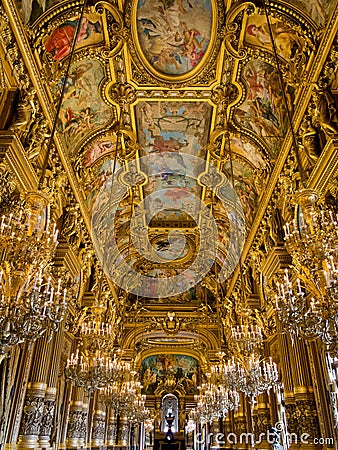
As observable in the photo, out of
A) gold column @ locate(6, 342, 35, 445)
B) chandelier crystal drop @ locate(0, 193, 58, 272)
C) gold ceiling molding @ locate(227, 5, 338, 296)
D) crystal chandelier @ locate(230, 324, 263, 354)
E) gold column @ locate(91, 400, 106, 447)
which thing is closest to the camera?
chandelier crystal drop @ locate(0, 193, 58, 272)

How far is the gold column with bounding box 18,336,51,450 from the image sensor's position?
8.40 m

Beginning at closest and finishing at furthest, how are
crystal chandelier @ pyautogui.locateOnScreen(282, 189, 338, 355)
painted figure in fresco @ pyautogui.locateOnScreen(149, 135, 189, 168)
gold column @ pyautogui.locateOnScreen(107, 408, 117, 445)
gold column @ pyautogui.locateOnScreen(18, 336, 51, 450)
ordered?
crystal chandelier @ pyautogui.locateOnScreen(282, 189, 338, 355) → gold column @ pyautogui.locateOnScreen(18, 336, 51, 450) → painted figure in fresco @ pyautogui.locateOnScreen(149, 135, 189, 168) → gold column @ pyautogui.locateOnScreen(107, 408, 117, 445)

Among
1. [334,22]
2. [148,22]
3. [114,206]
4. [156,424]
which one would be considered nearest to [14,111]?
[148,22]

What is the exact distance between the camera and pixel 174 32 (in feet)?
31.3

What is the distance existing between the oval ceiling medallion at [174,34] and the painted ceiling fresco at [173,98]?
0.03m

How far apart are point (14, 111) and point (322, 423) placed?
29.5 feet

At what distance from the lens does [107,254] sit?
57.9 ft

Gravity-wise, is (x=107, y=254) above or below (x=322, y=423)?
above

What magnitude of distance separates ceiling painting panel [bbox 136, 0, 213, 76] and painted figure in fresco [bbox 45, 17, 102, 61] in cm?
113

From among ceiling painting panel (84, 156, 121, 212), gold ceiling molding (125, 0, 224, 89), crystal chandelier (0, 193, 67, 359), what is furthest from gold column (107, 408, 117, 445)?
gold ceiling molding (125, 0, 224, 89)

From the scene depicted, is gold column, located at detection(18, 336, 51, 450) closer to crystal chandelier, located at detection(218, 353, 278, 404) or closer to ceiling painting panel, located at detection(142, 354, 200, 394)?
crystal chandelier, located at detection(218, 353, 278, 404)

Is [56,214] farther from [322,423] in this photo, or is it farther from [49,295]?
[322,423]

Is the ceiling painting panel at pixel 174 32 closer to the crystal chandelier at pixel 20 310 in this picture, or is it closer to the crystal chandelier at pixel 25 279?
Result: the crystal chandelier at pixel 25 279

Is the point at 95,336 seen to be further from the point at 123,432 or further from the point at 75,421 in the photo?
the point at 123,432
